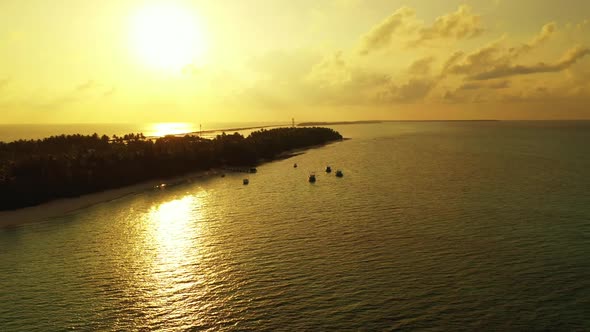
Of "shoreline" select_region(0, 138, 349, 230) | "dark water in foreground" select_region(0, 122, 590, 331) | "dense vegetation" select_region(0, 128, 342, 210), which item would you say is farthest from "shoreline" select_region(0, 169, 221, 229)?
"dark water in foreground" select_region(0, 122, 590, 331)

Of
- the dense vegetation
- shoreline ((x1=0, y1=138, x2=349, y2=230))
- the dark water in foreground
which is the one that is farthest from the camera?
the dense vegetation

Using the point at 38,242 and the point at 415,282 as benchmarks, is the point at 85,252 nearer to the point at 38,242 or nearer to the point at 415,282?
the point at 38,242

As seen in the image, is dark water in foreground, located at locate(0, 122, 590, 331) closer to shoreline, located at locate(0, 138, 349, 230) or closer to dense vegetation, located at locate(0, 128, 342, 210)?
shoreline, located at locate(0, 138, 349, 230)

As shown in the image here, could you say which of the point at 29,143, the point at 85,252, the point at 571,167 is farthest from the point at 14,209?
the point at 571,167

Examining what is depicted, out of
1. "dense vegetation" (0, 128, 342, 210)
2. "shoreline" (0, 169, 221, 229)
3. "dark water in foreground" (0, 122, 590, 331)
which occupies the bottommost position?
"dark water in foreground" (0, 122, 590, 331)

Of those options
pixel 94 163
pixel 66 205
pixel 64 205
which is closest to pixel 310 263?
pixel 66 205
